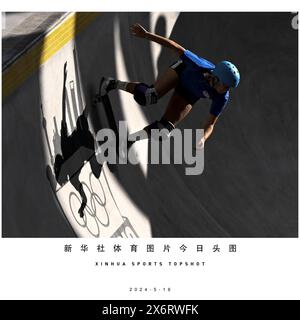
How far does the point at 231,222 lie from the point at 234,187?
714 millimetres

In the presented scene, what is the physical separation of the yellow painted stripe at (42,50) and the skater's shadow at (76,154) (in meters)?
0.44

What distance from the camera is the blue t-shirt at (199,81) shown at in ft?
32.6

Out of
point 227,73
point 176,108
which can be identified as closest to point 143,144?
point 176,108

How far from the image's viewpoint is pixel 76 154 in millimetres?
10234

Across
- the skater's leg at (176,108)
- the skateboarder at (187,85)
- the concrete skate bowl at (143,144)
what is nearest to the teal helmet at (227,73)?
the skateboarder at (187,85)

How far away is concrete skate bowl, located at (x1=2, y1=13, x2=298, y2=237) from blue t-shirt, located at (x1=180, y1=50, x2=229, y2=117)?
154 cm

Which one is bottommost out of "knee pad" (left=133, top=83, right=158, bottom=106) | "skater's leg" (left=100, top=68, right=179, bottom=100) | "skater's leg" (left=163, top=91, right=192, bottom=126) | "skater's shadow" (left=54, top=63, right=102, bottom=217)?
"skater's shadow" (left=54, top=63, right=102, bottom=217)

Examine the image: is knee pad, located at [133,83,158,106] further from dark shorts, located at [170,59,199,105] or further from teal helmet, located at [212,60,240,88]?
teal helmet, located at [212,60,240,88]

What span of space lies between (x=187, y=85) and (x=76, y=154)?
187cm

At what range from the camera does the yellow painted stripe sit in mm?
8641

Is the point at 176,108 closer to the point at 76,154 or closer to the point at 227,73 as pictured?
the point at 227,73

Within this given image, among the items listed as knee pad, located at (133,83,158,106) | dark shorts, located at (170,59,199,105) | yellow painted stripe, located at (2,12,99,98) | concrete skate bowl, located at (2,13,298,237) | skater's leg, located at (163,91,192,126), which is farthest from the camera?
skater's leg, located at (163,91,192,126)

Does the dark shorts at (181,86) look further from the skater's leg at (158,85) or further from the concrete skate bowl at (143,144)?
the concrete skate bowl at (143,144)

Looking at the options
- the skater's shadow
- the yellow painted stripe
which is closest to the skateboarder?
the skater's shadow
